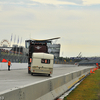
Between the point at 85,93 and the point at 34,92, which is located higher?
the point at 34,92

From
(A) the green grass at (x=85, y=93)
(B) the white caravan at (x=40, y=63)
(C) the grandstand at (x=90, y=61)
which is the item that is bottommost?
(A) the green grass at (x=85, y=93)

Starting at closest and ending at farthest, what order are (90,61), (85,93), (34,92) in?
(34,92) → (85,93) → (90,61)

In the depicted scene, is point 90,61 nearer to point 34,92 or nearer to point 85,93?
point 85,93

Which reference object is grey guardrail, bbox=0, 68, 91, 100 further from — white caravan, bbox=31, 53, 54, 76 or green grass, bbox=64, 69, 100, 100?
white caravan, bbox=31, 53, 54, 76

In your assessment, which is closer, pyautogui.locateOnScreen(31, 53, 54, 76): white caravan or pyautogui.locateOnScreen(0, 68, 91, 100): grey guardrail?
pyautogui.locateOnScreen(0, 68, 91, 100): grey guardrail

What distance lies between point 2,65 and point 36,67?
15899 mm

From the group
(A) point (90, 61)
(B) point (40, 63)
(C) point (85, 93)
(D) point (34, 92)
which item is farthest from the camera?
(A) point (90, 61)

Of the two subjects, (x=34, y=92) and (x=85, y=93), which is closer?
(x=34, y=92)

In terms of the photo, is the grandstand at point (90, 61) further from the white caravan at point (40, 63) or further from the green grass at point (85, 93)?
the green grass at point (85, 93)

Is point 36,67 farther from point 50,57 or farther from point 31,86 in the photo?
point 31,86

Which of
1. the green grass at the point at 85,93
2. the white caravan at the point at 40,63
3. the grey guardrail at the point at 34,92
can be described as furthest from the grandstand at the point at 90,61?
the grey guardrail at the point at 34,92

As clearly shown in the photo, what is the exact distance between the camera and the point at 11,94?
5.74 metres

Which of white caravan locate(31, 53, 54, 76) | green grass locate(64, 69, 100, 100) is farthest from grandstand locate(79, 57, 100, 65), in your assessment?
green grass locate(64, 69, 100, 100)

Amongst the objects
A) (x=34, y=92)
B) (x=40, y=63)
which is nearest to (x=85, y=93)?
(x=34, y=92)
